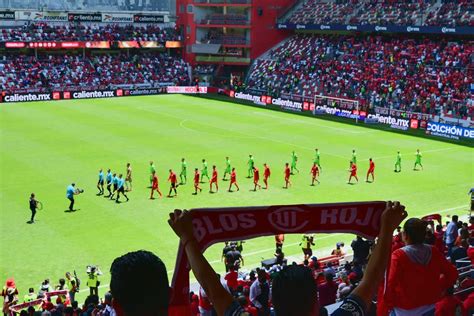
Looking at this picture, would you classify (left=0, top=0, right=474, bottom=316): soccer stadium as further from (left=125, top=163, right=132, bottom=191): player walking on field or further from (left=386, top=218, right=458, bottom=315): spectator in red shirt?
(left=125, top=163, right=132, bottom=191): player walking on field

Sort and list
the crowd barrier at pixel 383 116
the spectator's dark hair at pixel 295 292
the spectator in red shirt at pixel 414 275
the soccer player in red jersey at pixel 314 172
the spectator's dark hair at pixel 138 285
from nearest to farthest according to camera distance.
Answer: the spectator's dark hair at pixel 138 285, the spectator's dark hair at pixel 295 292, the spectator in red shirt at pixel 414 275, the soccer player in red jersey at pixel 314 172, the crowd barrier at pixel 383 116

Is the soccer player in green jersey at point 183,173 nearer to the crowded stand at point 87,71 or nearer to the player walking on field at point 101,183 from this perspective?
the player walking on field at point 101,183

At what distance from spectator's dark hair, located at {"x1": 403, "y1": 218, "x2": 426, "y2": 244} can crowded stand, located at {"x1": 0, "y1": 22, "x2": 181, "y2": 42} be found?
72.4m

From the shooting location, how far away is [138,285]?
337 cm

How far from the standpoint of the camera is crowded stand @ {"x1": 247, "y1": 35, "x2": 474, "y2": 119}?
180 feet

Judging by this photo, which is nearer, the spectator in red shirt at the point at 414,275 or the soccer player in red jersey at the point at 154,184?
the spectator in red shirt at the point at 414,275

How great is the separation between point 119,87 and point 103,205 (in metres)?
45.0

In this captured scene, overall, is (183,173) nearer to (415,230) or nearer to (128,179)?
(128,179)

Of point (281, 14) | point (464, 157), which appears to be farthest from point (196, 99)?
point (464, 157)

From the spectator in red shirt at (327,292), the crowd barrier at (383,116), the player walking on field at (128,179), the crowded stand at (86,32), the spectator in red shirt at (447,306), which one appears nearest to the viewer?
the spectator in red shirt at (447,306)

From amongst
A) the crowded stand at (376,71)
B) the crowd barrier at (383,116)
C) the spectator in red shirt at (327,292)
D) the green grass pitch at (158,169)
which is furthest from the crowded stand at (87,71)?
the spectator in red shirt at (327,292)

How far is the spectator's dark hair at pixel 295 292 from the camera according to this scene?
3.62m

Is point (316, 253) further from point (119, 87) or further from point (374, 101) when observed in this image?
point (119, 87)

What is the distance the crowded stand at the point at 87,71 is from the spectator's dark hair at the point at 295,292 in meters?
66.8
